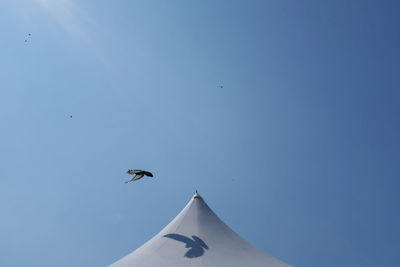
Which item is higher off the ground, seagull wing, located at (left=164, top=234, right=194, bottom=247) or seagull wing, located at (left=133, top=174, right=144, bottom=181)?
seagull wing, located at (left=133, top=174, right=144, bottom=181)

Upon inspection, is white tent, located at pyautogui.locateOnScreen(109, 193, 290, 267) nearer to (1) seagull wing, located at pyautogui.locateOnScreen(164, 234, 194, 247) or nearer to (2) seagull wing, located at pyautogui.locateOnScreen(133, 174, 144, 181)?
(1) seagull wing, located at pyautogui.locateOnScreen(164, 234, 194, 247)

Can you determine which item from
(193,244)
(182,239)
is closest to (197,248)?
(193,244)

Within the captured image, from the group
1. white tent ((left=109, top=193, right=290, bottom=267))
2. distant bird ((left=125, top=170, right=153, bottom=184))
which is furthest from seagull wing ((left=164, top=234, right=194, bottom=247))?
distant bird ((left=125, top=170, right=153, bottom=184))

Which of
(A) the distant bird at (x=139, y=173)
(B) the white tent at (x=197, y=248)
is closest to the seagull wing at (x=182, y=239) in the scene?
(B) the white tent at (x=197, y=248)

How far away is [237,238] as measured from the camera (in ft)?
43.1

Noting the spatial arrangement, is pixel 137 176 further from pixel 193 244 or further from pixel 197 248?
pixel 197 248

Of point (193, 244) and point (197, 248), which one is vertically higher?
point (193, 244)

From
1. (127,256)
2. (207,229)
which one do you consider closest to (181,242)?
(207,229)

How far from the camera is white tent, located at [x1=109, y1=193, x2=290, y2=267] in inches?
453

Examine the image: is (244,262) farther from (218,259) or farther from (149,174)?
Result: (149,174)

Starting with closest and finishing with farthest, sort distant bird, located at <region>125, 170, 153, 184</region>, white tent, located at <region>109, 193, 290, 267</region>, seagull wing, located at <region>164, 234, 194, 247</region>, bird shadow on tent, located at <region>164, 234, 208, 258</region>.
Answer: white tent, located at <region>109, 193, 290, 267</region> → bird shadow on tent, located at <region>164, 234, 208, 258</region> → seagull wing, located at <region>164, 234, 194, 247</region> → distant bird, located at <region>125, 170, 153, 184</region>

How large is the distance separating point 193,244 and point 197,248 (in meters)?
0.24

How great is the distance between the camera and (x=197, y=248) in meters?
11.9

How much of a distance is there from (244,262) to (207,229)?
1.73 meters
